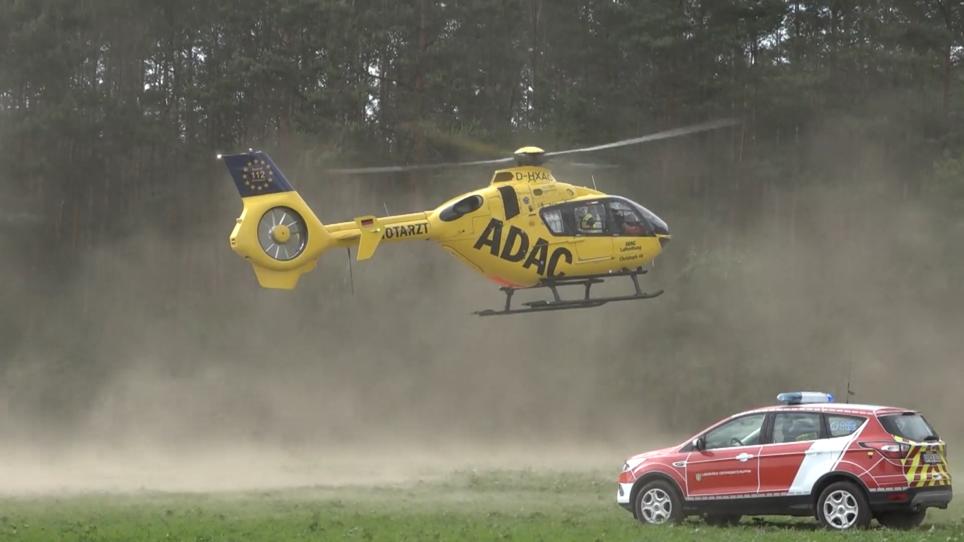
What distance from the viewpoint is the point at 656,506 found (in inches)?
742

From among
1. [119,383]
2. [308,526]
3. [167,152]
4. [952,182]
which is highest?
[167,152]

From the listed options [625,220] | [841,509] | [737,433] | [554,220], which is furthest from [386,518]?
[625,220]

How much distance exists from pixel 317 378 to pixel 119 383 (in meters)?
7.09

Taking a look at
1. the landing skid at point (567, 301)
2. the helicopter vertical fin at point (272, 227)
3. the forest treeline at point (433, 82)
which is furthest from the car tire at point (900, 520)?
the forest treeline at point (433, 82)

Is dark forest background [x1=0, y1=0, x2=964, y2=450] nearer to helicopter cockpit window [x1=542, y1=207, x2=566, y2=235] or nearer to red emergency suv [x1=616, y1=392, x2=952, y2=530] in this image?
helicopter cockpit window [x1=542, y1=207, x2=566, y2=235]

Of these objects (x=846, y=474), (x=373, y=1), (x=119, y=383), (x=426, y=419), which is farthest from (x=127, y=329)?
(x=846, y=474)

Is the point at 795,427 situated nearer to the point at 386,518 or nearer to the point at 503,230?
the point at 386,518

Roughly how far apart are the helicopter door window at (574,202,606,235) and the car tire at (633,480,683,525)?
7458 mm

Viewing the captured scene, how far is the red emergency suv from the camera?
672 inches

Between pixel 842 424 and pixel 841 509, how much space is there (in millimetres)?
1113

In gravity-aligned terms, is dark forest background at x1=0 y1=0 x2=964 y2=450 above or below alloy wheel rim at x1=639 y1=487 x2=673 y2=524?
above

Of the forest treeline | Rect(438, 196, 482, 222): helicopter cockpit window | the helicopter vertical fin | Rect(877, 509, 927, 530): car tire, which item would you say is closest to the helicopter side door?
Rect(438, 196, 482, 222): helicopter cockpit window

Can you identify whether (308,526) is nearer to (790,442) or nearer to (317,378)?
(790,442)

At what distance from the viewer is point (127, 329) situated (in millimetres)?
50562
